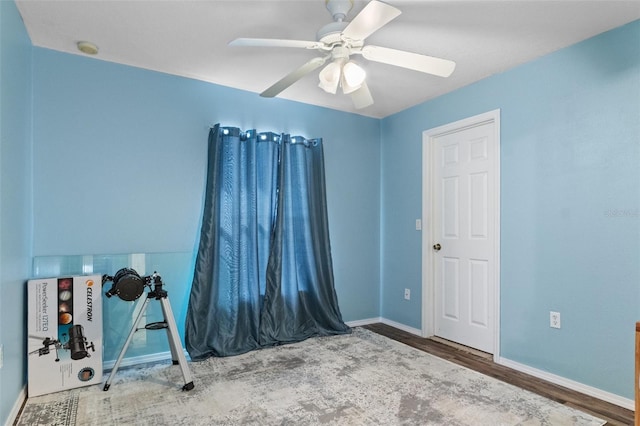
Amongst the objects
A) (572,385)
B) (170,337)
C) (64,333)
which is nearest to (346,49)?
(170,337)

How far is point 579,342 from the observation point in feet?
8.32

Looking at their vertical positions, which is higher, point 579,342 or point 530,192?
point 530,192

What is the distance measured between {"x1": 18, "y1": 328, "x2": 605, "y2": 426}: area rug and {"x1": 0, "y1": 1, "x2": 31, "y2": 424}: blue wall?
0.34 metres

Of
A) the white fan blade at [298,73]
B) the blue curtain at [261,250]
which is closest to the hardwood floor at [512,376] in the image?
the blue curtain at [261,250]

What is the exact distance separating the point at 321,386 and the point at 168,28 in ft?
8.36

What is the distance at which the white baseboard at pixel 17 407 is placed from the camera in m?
2.04

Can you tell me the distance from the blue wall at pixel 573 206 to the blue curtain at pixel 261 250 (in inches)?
64.4

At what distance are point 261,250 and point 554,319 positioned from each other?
94.3 inches

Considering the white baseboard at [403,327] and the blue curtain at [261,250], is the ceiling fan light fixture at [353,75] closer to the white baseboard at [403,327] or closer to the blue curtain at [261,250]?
the blue curtain at [261,250]

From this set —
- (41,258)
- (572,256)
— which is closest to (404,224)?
(572,256)

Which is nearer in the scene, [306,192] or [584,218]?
[584,218]

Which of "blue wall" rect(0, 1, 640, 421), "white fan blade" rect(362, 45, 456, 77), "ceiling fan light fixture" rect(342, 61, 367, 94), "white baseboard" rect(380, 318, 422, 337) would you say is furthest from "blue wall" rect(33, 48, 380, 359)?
"white baseboard" rect(380, 318, 422, 337)

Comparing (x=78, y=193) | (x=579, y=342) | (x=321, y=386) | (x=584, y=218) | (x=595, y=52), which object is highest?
(x=595, y=52)

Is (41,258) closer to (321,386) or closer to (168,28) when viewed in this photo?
(168,28)
